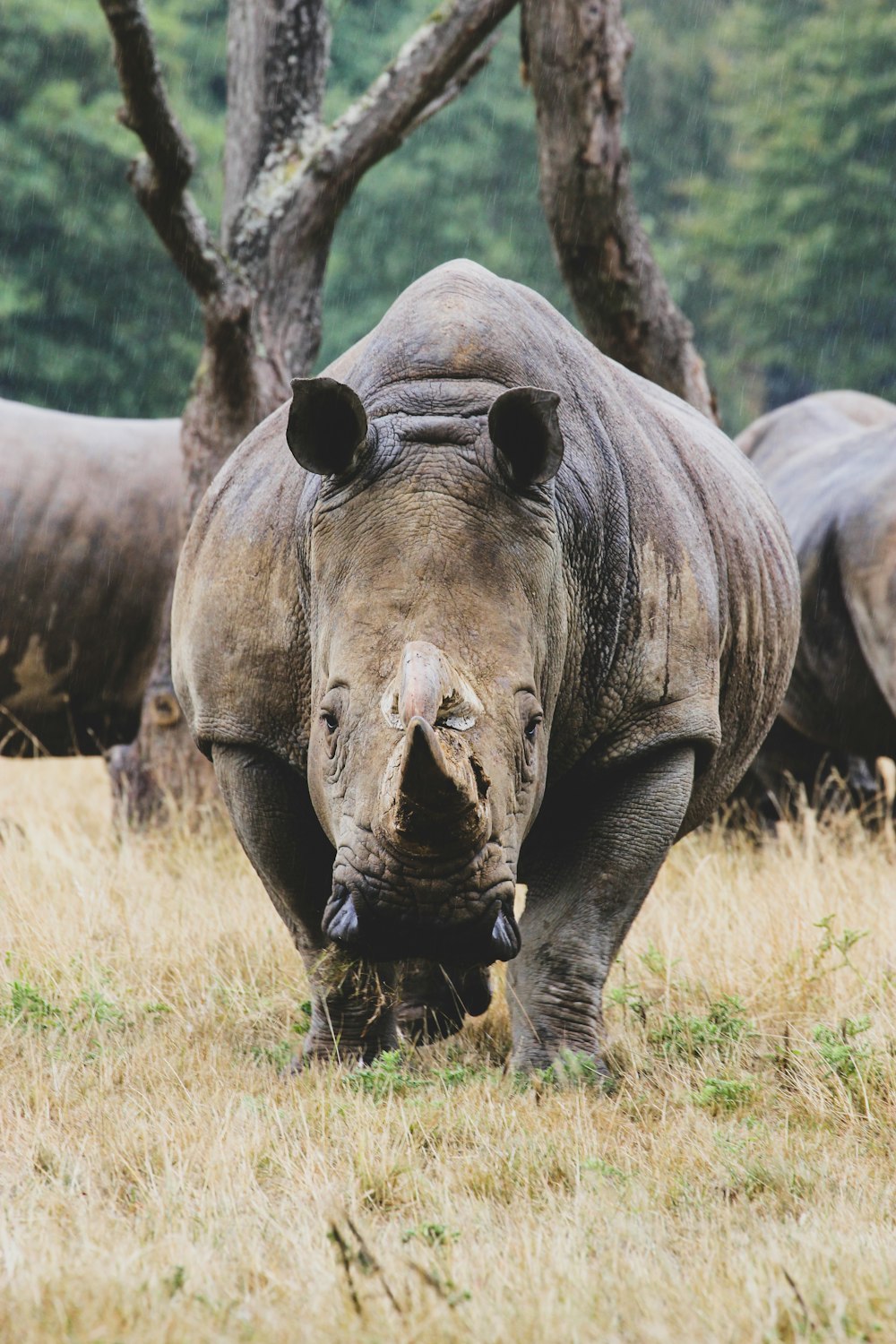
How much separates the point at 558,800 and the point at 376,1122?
1.07 metres

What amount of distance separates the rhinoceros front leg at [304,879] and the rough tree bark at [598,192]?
4.40m

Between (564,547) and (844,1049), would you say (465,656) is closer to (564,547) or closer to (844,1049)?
(564,547)

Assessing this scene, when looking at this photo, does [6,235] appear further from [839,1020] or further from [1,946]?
[839,1020]

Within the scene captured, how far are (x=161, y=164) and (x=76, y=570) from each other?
81.0 inches

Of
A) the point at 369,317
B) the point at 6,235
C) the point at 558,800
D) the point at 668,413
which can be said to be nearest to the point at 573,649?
the point at 558,800

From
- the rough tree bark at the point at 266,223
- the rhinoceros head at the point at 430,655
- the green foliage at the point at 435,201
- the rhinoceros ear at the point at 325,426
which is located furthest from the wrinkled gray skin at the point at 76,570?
the green foliage at the point at 435,201

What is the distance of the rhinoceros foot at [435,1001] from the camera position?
470 cm

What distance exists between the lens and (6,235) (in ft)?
72.8

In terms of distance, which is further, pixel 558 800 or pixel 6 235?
pixel 6 235

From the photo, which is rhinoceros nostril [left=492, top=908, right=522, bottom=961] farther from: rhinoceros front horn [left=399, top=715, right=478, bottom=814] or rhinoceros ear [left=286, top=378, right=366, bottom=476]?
rhinoceros ear [left=286, top=378, right=366, bottom=476]

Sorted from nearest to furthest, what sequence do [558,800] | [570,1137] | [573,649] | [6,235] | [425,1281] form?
[425,1281], [570,1137], [573,649], [558,800], [6,235]

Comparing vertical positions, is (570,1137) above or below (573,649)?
below

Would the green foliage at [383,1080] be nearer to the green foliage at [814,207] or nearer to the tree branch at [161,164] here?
the tree branch at [161,164]

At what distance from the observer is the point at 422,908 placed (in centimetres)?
332
